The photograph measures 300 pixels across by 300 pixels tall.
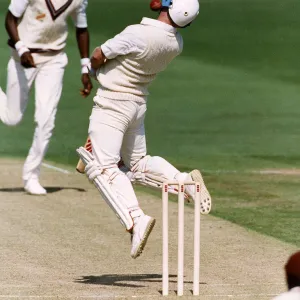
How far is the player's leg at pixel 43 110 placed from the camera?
13172 mm

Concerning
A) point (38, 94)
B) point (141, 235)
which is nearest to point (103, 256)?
point (141, 235)

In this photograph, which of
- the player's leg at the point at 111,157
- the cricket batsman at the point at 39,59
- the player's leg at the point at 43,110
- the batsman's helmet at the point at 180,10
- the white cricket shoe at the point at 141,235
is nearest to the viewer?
the white cricket shoe at the point at 141,235

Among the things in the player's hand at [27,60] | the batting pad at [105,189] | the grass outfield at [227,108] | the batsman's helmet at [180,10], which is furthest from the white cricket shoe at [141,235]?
the player's hand at [27,60]

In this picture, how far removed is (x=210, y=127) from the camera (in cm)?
1938

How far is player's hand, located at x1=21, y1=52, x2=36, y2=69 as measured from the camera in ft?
41.3

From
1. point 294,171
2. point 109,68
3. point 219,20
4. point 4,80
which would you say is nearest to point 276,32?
point 219,20

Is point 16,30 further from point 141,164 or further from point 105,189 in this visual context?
point 105,189

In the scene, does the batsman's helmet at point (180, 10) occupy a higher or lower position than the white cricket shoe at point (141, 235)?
higher

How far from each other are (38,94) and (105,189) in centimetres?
497

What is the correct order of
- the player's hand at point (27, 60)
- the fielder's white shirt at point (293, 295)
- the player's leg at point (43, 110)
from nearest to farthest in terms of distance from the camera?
the fielder's white shirt at point (293, 295) < the player's hand at point (27, 60) < the player's leg at point (43, 110)

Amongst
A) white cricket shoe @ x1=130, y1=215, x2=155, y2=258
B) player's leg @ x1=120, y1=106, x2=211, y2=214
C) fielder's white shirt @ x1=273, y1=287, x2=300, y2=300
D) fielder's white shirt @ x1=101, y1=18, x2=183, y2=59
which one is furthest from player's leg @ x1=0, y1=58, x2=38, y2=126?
fielder's white shirt @ x1=273, y1=287, x2=300, y2=300

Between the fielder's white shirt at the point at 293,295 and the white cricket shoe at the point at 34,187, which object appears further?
the white cricket shoe at the point at 34,187

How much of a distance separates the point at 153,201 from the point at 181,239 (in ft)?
16.4

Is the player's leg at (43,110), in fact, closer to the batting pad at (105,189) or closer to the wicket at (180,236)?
the batting pad at (105,189)
